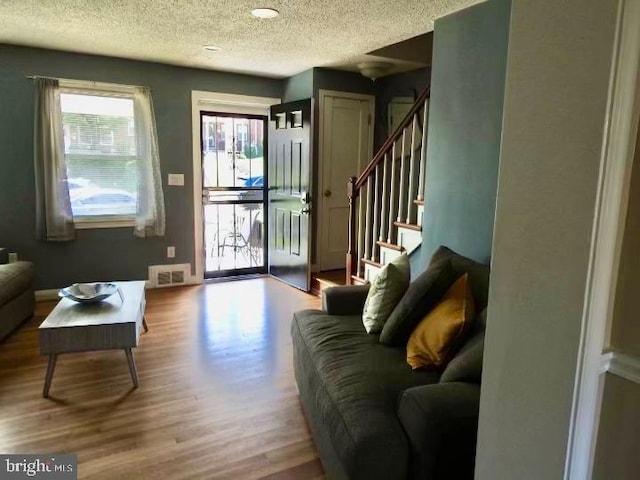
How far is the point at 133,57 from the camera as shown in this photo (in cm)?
441

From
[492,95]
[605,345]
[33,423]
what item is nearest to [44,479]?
[33,423]

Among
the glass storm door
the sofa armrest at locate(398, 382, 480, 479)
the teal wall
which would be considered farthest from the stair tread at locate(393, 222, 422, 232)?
the glass storm door

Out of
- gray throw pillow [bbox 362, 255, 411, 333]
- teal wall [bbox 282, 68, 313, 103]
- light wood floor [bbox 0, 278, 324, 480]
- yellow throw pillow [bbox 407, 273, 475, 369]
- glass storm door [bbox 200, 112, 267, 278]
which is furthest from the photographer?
glass storm door [bbox 200, 112, 267, 278]

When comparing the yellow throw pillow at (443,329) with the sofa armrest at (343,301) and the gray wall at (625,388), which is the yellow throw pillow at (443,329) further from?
the gray wall at (625,388)

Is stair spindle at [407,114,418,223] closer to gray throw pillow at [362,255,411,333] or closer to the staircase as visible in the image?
the staircase

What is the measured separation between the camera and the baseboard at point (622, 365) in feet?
2.54

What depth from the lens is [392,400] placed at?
173 centimetres

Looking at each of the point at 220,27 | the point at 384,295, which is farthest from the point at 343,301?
the point at 220,27

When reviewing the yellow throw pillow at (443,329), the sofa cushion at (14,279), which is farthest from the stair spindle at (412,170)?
the sofa cushion at (14,279)

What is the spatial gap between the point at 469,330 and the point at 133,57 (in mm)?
4195

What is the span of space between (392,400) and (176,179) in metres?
3.91

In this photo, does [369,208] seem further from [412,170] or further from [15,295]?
[15,295]

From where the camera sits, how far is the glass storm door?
5.19 m

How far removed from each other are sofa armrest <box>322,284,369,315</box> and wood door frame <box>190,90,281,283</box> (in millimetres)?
2754
